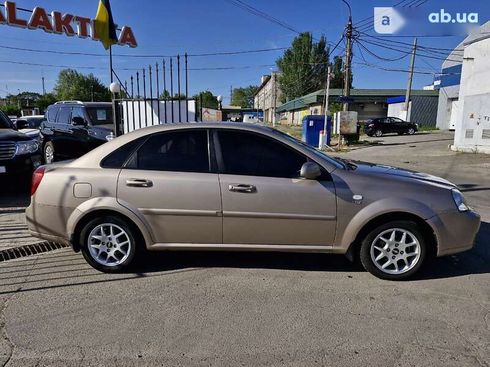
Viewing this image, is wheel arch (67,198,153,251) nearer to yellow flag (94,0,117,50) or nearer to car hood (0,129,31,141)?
car hood (0,129,31,141)

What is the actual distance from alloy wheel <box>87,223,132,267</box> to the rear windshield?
7630 mm

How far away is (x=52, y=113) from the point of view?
12109mm

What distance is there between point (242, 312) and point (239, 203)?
107 centimetres

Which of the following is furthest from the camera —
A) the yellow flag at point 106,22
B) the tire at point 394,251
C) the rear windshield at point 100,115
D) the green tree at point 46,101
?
the green tree at point 46,101

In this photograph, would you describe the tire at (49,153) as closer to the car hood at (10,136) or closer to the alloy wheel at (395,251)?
the car hood at (10,136)

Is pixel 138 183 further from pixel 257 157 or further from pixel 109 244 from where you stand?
pixel 257 157

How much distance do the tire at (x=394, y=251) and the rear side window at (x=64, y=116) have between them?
33.2ft

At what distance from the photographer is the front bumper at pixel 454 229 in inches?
153

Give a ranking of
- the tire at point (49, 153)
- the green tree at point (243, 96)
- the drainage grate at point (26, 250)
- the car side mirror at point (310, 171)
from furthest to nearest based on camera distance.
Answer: the green tree at point (243, 96) → the tire at point (49, 153) → the drainage grate at point (26, 250) → the car side mirror at point (310, 171)

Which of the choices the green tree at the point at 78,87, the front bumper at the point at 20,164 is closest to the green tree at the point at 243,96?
the green tree at the point at 78,87

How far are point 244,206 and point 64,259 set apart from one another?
2328 millimetres

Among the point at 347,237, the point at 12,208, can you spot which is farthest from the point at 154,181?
the point at 12,208

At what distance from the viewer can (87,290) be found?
379 cm

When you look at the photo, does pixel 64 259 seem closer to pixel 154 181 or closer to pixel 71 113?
pixel 154 181
